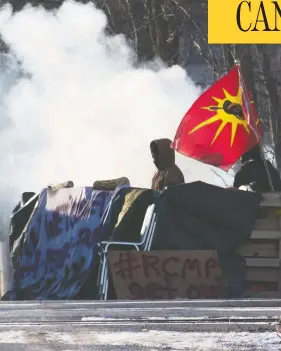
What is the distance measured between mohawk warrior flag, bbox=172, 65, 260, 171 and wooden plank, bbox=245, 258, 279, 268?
1537 millimetres

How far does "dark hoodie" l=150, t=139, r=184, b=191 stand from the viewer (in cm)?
988

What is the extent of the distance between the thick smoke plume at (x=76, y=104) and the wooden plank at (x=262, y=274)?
4359 millimetres

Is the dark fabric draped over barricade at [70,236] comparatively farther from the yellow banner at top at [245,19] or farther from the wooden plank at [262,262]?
the yellow banner at top at [245,19]

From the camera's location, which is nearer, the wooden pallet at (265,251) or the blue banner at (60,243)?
the wooden pallet at (265,251)

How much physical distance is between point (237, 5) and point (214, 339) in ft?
24.1

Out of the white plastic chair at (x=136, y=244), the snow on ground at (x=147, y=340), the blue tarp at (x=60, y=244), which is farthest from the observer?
the blue tarp at (x=60, y=244)

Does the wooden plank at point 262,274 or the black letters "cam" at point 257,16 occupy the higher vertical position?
the black letters "cam" at point 257,16

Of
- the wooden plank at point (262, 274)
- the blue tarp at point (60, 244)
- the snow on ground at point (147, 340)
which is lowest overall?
the snow on ground at point (147, 340)

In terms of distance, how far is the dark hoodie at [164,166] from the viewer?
32.4ft

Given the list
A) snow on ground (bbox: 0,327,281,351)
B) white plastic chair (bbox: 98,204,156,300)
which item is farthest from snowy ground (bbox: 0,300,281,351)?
white plastic chair (bbox: 98,204,156,300)

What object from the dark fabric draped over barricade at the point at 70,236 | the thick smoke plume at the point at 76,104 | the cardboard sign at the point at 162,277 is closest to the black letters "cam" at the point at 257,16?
the thick smoke plume at the point at 76,104

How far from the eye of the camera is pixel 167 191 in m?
8.97

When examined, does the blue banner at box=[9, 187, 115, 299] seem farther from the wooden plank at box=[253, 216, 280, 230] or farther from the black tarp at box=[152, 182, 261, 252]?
the wooden plank at box=[253, 216, 280, 230]

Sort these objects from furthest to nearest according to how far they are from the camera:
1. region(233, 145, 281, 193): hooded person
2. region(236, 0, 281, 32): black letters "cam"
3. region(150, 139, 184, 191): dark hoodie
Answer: region(236, 0, 281, 32): black letters "cam", region(150, 139, 184, 191): dark hoodie, region(233, 145, 281, 193): hooded person
